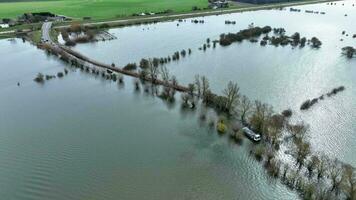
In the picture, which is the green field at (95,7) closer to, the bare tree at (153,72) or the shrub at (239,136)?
the bare tree at (153,72)

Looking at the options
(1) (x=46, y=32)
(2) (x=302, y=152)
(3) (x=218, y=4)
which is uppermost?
(3) (x=218, y=4)

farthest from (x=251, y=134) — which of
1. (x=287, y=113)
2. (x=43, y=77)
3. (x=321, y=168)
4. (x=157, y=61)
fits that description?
(x=43, y=77)

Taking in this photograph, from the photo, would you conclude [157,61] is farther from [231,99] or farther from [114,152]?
[114,152]

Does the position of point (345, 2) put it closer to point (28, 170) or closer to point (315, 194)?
point (315, 194)

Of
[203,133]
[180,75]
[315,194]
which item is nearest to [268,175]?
[315,194]

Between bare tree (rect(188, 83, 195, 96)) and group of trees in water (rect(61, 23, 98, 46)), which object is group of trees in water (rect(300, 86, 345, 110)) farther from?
group of trees in water (rect(61, 23, 98, 46))

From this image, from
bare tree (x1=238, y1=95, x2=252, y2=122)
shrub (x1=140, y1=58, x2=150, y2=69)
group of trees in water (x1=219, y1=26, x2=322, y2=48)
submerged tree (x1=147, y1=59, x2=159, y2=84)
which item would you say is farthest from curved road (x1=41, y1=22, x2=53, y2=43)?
bare tree (x1=238, y1=95, x2=252, y2=122)

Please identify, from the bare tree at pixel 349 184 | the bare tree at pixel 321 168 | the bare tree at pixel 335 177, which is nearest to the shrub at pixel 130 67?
the bare tree at pixel 321 168
